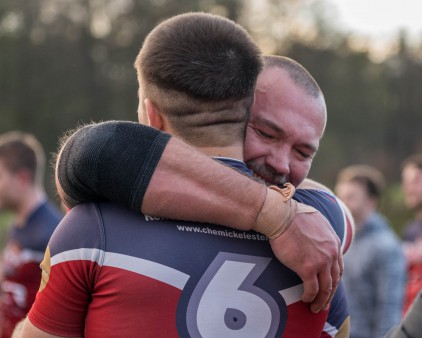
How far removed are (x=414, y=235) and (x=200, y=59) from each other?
5.82m

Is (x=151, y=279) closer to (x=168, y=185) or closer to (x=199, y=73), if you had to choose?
(x=168, y=185)

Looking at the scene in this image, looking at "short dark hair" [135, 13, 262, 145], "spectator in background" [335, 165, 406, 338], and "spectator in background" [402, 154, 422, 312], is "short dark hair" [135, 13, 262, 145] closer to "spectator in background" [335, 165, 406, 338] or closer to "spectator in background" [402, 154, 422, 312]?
"spectator in background" [335, 165, 406, 338]

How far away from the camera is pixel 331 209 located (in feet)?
6.93

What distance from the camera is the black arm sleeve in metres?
1.74

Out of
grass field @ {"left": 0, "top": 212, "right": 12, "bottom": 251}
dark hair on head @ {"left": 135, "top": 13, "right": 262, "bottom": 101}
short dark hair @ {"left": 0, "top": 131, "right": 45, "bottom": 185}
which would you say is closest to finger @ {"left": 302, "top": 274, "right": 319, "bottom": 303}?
dark hair on head @ {"left": 135, "top": 13, "right": 262, "bottom": 101}

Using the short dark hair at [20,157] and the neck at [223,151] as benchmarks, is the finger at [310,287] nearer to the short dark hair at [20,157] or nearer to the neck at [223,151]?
the neck at [223,151]

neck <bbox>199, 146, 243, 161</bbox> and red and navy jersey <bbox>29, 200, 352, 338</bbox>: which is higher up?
neck <bbox>199, 146, 243, 161</bbox>

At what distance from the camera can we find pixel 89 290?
1.77 m

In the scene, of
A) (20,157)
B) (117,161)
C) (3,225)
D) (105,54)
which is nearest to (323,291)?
(117,161)

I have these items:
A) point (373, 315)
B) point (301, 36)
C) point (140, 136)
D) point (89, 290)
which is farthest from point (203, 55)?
point (301, 36)

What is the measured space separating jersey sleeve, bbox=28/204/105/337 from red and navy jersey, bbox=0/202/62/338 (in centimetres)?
341

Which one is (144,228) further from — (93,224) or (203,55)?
(203,55)

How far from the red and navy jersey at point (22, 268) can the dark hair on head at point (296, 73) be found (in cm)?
327

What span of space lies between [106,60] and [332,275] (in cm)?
2982
